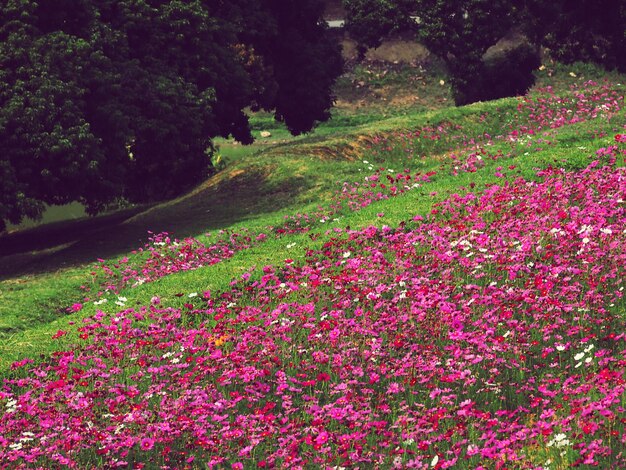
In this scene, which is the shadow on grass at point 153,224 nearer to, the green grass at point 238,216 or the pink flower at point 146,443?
the green grass at point 238,216

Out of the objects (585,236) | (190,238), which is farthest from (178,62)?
(585,236)

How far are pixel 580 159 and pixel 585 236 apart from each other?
787 cm

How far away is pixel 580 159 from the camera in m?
21.9

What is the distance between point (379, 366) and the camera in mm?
11414

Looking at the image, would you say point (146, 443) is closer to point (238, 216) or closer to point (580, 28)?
point (238, 216)

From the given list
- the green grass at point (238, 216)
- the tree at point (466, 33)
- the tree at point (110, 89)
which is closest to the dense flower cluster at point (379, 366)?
Answer: the green grass at point (238, 216)

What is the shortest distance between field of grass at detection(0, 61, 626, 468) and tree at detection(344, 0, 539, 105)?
60.1 feet

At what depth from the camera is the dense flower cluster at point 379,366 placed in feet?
30.9

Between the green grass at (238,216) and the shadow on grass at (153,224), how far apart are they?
5 cm

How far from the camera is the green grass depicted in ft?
57.9

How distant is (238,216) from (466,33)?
19327 millimetres

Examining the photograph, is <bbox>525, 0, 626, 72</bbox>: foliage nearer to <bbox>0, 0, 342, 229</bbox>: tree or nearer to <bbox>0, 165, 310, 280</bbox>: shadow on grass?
<bbox>0, 0, 342, 229</bbox>: tree

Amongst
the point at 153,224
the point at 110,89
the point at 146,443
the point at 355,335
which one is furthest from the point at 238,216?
the point at 146,443

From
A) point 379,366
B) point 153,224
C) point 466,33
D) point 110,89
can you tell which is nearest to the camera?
point 379,366
